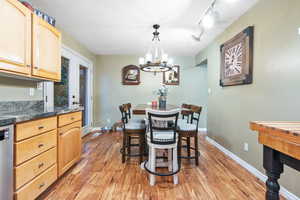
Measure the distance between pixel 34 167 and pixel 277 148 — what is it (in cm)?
199

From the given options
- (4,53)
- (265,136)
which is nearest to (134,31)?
(4,53)

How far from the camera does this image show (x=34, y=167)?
1.54 meters

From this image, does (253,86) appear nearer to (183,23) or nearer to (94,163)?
(183,23)

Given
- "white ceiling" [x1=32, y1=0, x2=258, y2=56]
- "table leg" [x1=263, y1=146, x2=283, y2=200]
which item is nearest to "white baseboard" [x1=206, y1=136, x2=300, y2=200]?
"table leg" [x1=263, y1=146, x2=283, y2=200]

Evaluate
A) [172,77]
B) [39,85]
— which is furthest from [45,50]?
[172,77]

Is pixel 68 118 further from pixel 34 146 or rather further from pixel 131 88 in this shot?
pixel 131 88

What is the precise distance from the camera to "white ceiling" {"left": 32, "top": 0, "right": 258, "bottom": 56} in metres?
2.27

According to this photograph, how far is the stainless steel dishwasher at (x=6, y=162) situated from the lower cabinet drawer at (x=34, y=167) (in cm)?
6

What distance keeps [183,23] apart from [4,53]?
8.45 ft

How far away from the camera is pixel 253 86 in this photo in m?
2.30

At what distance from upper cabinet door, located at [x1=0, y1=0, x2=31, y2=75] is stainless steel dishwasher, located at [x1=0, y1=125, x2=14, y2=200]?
62 centimetres

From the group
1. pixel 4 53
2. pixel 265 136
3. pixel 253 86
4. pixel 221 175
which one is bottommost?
pixel 221 175

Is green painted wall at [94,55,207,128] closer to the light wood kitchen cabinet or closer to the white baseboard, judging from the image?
the white baseboard

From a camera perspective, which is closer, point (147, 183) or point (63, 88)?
point (147, 183)
